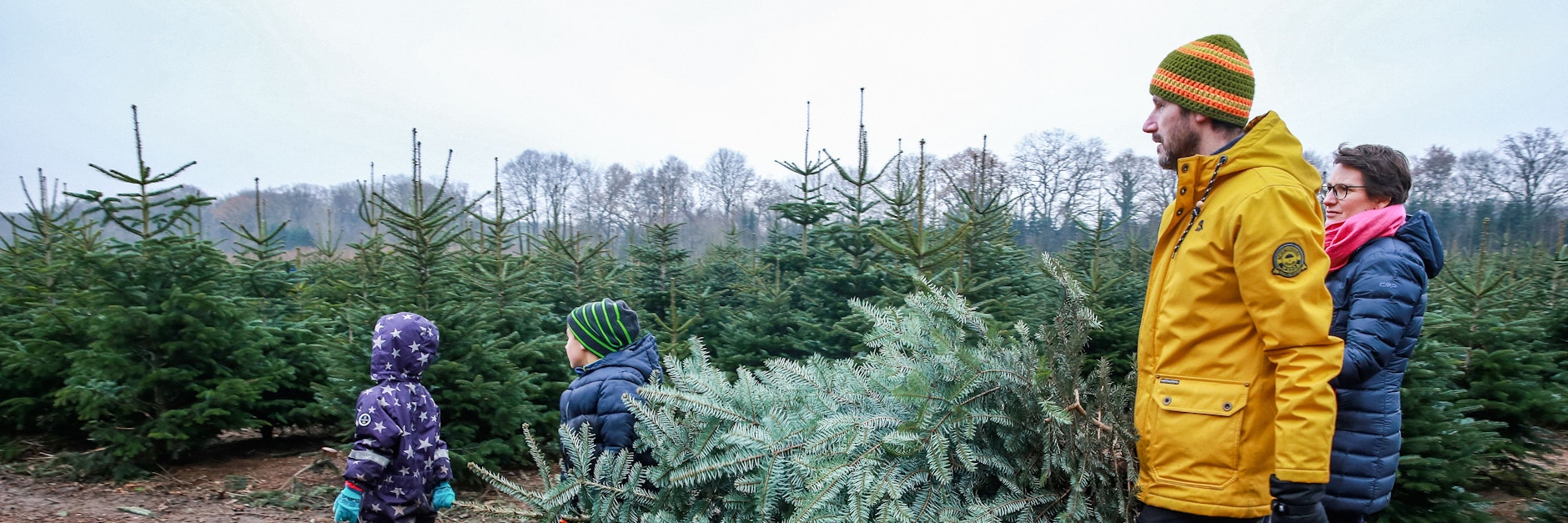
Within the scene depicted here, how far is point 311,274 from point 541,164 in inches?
1607

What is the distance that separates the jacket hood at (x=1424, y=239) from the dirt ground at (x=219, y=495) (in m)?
3.86

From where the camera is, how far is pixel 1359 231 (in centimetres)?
224

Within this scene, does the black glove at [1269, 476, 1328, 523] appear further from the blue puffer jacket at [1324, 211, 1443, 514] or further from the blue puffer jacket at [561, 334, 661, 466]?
the blue puffer jacket at [561, 334, 661, 466]

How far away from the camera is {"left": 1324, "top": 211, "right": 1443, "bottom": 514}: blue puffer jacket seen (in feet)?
6.41

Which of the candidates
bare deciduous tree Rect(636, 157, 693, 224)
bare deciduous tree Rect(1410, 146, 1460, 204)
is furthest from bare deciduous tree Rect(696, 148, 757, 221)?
bare deciduous tree Rect(1410, 146, 1460, 204)

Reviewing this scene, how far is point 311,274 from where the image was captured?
10602mm

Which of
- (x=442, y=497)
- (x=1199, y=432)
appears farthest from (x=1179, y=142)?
(x=442, y=497)

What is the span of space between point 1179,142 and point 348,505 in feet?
11.2

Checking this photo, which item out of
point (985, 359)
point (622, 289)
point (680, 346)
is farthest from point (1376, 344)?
point (622, 289)

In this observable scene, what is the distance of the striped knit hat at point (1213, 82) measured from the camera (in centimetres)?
173

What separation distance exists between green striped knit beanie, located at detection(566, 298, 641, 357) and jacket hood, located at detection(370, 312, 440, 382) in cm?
79

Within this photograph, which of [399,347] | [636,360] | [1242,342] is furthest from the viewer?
[399,347]

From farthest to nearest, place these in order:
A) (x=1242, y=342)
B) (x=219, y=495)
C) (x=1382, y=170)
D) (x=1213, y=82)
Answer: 1. (x=219, y=495)
2. (x=1382, y=170)
3. (x=1213, y=82)
4. (x=1242, y=342)

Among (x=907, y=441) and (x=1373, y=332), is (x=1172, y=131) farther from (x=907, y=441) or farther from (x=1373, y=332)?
(x=907, y=441)
